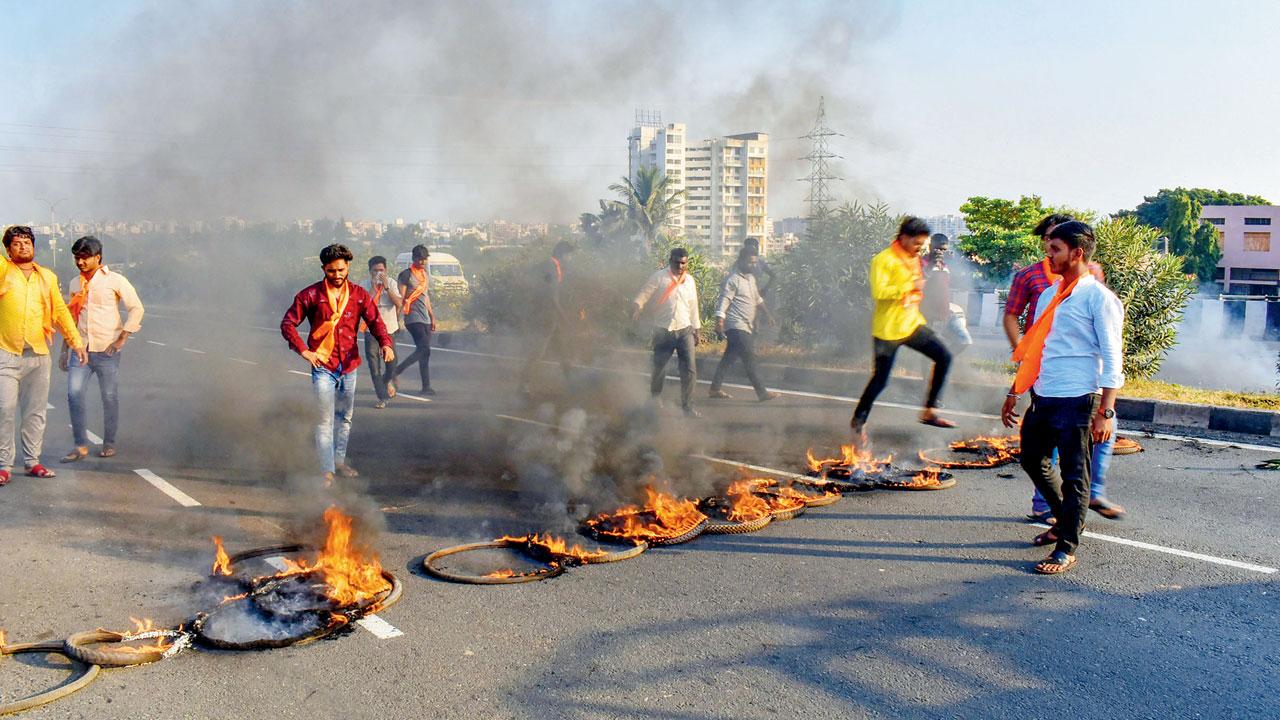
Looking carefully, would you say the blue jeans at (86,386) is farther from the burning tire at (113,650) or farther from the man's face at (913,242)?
the man's face at (913,242)

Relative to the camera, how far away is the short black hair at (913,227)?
6.37 meters

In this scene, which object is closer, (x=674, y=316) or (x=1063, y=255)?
(x=1063, y=255)

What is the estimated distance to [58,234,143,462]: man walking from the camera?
24.3ft

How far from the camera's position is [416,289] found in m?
10.7

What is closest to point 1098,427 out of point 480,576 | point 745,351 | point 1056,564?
point 1056,564

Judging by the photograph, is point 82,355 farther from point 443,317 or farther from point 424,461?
point 443,317

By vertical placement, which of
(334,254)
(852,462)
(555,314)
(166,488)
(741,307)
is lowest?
(166,488)

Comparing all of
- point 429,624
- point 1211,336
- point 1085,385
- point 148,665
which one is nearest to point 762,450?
point 1085,385

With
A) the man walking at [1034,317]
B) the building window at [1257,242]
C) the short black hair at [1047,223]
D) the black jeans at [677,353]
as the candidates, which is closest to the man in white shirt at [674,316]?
the black jeans at [677,353]

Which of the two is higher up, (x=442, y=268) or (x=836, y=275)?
(x=442, y=268)

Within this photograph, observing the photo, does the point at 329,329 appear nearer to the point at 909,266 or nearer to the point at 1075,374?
the point at 909,266

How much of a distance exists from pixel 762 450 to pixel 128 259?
17749 millimetres

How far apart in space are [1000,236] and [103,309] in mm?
51297

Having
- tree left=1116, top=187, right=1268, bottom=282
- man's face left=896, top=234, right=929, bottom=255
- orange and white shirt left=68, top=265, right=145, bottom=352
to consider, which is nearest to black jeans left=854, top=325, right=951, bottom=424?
man's face left=896, top=234, right=929, bottom=255
